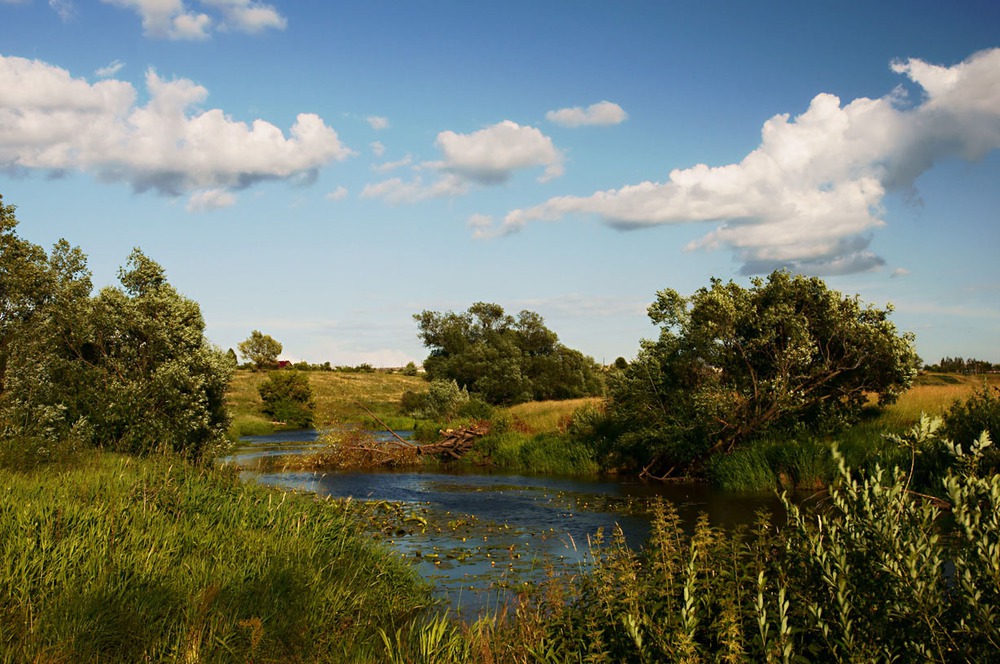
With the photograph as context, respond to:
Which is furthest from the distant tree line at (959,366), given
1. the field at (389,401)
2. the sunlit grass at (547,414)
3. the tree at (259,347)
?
the tree at (259,347)

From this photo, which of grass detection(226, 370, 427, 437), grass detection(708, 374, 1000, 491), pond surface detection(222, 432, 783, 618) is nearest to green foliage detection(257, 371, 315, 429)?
grass detection(226, 370, 427, 437)

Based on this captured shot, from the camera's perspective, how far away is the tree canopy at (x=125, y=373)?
16688mm

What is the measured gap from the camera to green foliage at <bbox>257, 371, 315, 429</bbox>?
63219 mm

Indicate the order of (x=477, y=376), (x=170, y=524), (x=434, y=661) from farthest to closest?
(x=477, y=376) < (x=170, y=524) < (x=434, y=661)

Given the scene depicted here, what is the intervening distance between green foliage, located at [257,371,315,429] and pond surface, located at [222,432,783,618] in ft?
117

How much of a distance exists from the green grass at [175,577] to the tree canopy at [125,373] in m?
6.59

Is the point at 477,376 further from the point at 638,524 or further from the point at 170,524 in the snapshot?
the point at 170,524

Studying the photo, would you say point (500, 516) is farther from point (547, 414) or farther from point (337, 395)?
point (337, 395)

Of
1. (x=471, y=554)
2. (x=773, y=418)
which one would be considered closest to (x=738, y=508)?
(x=773, y=418)

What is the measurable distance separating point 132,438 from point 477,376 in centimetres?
4730

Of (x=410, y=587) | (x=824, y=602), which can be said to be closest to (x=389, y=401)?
(x=410, y=587)

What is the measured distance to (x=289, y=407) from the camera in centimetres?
6425

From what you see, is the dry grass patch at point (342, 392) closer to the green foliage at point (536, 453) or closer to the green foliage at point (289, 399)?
the green foliage at point (289, 399)

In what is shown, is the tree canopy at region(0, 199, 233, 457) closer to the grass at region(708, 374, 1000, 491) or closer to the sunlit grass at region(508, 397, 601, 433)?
the grass at region(708, 374, 1000, 491)
